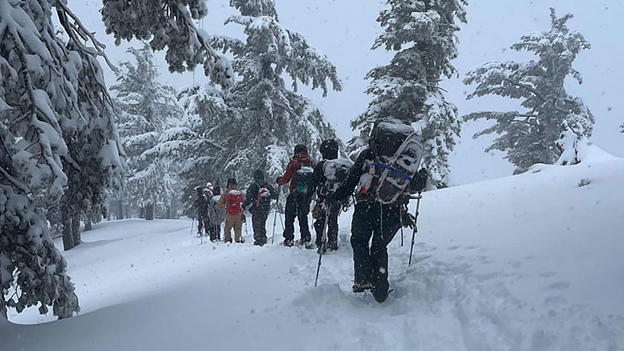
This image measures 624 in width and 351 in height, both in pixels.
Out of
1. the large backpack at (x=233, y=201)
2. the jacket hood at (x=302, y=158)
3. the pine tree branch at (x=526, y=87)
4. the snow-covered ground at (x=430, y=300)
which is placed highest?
the pine tree branch at (x=526, y=87)

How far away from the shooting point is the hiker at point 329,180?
6375mm

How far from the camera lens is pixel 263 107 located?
63.0 ft

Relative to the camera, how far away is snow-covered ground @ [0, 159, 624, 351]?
3.67 metres

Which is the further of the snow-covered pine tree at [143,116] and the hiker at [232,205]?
the snow-covered pine tree at [143,116]

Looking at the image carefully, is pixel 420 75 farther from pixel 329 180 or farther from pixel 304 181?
pixel 329 180

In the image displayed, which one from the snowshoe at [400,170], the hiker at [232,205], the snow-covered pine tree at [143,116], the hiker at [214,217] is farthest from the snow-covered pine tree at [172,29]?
the snow-covered pine tree at [143,116]

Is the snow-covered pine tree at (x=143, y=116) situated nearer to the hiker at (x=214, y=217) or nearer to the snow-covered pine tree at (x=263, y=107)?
the snow-covered pine tree at (x=263, y=107)

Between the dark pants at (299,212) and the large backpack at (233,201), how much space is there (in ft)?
9.87

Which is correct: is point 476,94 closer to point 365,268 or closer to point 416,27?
point 416,27

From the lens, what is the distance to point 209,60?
256 inches

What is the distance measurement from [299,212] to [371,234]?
13.2 ft

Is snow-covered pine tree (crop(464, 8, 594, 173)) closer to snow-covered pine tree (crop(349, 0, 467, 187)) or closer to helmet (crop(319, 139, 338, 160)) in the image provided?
snow-covered pine tree (crop(349, 0, 467, 187))

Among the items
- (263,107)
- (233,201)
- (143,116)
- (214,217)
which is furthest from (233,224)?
(143,116)

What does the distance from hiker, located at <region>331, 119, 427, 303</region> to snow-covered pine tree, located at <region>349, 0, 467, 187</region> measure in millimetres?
10560
